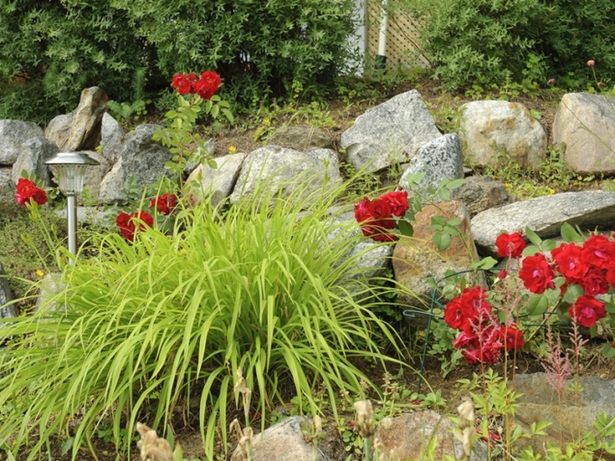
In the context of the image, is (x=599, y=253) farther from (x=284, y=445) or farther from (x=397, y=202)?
(x=284, y=445)

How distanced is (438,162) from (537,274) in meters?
2.01

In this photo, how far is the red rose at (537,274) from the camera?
2.58 metres

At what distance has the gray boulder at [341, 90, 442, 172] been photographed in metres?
5.66

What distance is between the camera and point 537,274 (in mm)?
2590

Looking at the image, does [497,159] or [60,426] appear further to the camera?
[497,159]

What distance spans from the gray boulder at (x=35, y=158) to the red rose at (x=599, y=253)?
473 cm

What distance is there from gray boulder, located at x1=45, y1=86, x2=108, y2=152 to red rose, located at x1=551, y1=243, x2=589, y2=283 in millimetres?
5080

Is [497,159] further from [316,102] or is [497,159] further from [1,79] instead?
[1,79]

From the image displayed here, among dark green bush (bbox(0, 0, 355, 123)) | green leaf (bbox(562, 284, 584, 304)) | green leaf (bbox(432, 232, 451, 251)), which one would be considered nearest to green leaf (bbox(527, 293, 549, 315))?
green leaf (bbox(562, 284, 584, 304))

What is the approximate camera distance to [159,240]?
3.40 meters

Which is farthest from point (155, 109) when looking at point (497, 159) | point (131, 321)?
point (131, 321)

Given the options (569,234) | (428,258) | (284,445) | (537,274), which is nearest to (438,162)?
(428,258)

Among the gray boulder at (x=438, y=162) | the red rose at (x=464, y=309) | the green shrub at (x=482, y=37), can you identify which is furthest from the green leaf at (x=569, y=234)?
the green shrub at (x=482, y=37)

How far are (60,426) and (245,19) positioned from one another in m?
4.18
